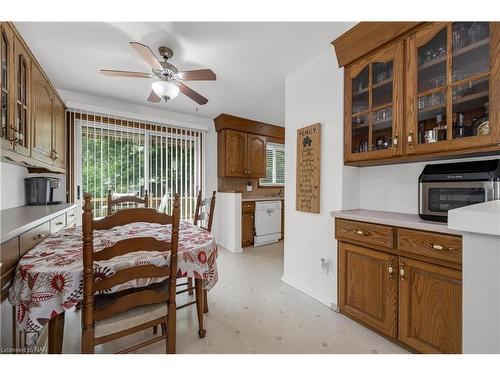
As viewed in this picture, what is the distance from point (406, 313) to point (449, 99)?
142 centimetres

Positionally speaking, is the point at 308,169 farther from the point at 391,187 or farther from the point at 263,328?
the point at 263,328

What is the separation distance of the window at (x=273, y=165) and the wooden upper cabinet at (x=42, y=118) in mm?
3577

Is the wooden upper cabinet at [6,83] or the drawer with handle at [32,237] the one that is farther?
the wooden upper cabinet at [6,83]

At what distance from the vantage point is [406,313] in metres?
1.43

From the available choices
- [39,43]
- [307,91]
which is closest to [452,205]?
[307,91]

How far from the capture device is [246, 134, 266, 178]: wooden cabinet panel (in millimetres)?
4410

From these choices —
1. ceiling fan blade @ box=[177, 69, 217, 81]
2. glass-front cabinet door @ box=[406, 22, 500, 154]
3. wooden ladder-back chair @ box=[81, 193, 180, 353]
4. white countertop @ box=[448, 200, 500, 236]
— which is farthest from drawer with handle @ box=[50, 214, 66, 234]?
glass-front cabinet door @ box=[406, 22, 500, 154]

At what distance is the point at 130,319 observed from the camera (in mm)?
1152

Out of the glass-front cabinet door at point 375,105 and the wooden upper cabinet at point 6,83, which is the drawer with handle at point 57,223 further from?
the glass-front cabinet door at point 375,105

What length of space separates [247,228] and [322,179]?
218cm

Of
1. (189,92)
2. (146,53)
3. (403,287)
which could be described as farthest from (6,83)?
(403,287)

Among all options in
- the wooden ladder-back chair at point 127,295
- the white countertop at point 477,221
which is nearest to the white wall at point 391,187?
the white countertop at point 477,221

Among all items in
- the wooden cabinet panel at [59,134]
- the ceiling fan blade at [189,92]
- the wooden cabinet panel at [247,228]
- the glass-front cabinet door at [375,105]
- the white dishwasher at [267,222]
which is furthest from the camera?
the white dishwasher at [267,222]

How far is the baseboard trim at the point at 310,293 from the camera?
199cm
